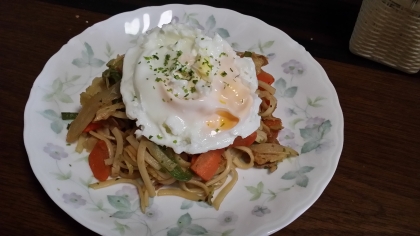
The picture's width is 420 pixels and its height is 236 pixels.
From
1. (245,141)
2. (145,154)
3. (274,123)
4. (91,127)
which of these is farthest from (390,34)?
(91,127)

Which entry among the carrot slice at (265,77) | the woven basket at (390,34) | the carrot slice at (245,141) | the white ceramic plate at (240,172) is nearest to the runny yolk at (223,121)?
the carrot slice at (245,141)

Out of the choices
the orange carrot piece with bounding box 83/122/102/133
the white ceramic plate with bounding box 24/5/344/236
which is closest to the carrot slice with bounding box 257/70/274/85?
the white ceramic plate with bounding box 24/5/344/236

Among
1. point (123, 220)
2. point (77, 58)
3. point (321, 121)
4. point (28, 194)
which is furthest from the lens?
point (77, 58)

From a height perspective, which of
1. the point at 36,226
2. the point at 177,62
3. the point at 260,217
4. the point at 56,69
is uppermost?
the point at 177,62

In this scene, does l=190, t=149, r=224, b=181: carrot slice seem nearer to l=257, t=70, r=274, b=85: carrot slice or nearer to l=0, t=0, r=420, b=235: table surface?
l=0, t=0, r=420, b=235: table surface

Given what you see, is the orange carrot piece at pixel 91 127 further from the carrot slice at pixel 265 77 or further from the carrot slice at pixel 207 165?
the carrot slice at pixel 265 77

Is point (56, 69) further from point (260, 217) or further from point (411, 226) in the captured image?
point (411, 226)

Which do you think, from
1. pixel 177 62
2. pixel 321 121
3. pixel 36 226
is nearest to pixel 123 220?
pixel 36 226
